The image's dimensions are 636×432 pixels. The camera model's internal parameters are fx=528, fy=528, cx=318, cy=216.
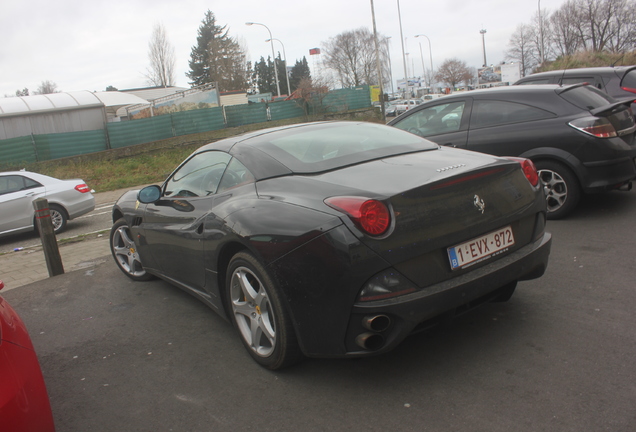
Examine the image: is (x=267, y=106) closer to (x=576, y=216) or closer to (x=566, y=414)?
(x=576, y=216)

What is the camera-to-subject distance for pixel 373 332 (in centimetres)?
273

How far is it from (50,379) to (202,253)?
1.31 metres

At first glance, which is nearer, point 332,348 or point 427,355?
point 332,348

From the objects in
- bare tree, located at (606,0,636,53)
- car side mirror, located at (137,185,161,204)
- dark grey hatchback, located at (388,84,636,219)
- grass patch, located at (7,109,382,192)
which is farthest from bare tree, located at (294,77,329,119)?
bare tree, located at (606,0,636,53)

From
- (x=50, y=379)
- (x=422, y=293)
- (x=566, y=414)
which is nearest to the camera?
(x=566, y=414)

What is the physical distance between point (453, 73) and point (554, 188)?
99026mm

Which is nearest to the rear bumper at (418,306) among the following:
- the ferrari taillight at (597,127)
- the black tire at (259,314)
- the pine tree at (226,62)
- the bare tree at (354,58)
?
the black tire at (259,314)

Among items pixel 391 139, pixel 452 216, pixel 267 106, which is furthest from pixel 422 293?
pixel 267 106

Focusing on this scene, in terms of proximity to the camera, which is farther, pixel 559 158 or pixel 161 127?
pixel 161 127

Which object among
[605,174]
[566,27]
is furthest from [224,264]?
[566,27]

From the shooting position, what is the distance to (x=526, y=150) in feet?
20.3

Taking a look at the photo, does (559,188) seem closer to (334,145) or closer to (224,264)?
(334,145)

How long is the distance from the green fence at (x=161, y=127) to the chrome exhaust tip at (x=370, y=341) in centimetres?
2408

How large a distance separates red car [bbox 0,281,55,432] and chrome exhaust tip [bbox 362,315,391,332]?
1.52 metres
